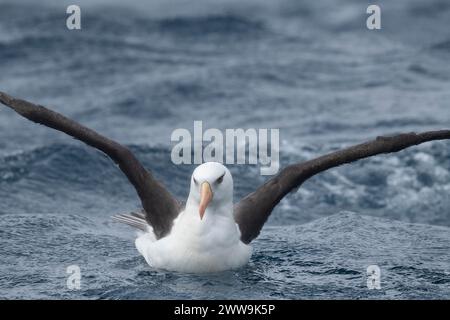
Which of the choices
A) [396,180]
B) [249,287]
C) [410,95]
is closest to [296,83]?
[410,95]

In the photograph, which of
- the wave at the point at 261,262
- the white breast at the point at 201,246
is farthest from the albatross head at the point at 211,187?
the wave at the point at 261,262

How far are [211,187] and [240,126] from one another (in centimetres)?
981

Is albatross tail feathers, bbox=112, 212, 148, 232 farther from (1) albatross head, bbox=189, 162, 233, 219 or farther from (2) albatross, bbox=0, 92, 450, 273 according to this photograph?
(1) albatross head, bbox=189, 162, 233, 219

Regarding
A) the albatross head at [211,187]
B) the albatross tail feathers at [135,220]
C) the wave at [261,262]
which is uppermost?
the albatross head at [211,187]

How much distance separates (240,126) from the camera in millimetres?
21766

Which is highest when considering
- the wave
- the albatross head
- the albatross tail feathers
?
Result: the albatross head

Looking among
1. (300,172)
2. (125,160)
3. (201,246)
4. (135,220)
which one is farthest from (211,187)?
(135,220)

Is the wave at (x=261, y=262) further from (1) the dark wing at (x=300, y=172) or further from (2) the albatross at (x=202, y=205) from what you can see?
(1) the dark wing at (x=300, y=172)

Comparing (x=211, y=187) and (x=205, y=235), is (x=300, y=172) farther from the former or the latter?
(x=205, y=235)

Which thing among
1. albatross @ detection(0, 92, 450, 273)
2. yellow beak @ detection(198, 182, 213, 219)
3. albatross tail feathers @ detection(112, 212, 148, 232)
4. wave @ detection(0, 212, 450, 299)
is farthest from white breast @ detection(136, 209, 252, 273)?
albatross tail feathers @ detection(112, 212, 148, 232)

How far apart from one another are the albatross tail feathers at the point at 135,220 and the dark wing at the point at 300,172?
1254 mm

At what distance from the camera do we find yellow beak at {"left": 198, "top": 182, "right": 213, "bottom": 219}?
1184 cm

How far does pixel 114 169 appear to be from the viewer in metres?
19.1

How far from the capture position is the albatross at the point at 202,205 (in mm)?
12070
